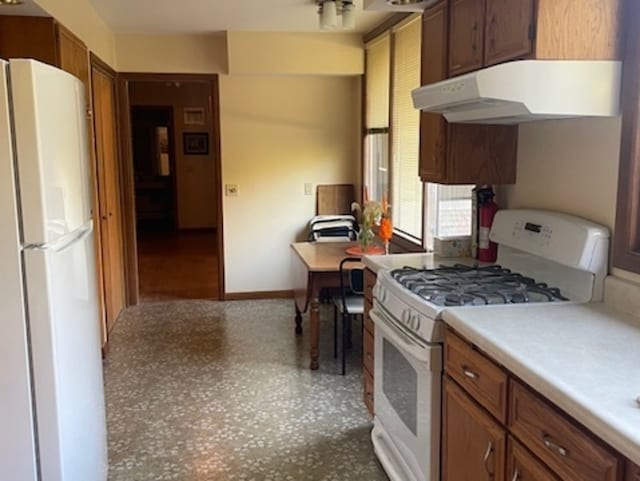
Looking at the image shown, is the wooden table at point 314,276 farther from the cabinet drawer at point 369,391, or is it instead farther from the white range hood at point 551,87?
the white range hood at point 551,87

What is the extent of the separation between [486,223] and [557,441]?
5.21ft

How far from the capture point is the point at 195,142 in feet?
34.0

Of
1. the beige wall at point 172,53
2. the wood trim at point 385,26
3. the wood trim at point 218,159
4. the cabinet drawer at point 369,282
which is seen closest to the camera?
the cabinet drawer at point 369,282

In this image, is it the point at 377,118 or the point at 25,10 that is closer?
the point at 25,10

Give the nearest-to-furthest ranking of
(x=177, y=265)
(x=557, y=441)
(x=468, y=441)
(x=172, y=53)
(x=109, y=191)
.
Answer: (x=557, y=441)
(x=468, y=441)
(x=109, y=191)
(x=172, y=53)
(x=177, y=265)

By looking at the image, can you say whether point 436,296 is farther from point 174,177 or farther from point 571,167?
point 174,177

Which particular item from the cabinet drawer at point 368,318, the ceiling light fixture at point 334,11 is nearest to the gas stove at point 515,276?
the cabinet drawer at point 368,318

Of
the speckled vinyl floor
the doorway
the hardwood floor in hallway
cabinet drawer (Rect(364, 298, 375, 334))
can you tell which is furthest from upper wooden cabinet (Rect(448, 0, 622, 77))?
the doorway

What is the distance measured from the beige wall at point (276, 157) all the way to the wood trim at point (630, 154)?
12.6 ft

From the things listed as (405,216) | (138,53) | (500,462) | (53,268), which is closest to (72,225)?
(53,268)

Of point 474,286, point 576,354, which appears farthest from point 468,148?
point 576,354

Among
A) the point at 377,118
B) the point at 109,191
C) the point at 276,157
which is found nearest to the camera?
the point at 109,191

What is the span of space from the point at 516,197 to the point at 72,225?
1.89 metres

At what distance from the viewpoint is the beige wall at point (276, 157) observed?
18.6 feet
